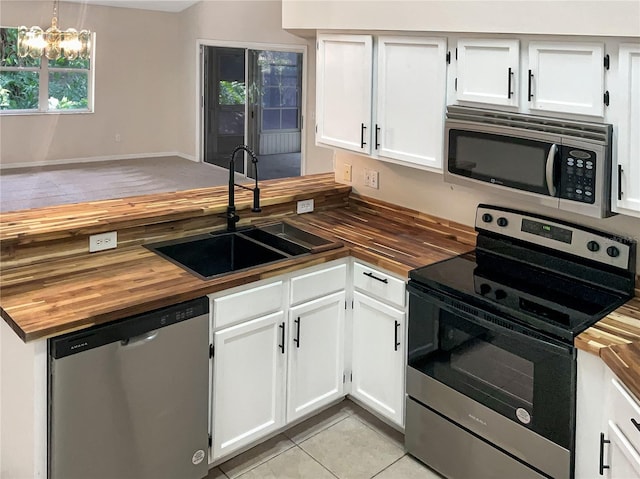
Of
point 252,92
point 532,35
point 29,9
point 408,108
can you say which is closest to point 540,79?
point 532,35

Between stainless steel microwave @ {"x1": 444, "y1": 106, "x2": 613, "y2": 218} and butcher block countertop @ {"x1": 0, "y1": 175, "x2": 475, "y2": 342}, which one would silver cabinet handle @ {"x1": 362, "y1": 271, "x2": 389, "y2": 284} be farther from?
stainless steel microwave @ {"x1": 444, "y1": 106, "x2": 613, "y2": 218}

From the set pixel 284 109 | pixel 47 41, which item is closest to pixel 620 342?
pixel 284 109

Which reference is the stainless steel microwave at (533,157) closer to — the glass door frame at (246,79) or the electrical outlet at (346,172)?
the electrical outlet at (346,172)

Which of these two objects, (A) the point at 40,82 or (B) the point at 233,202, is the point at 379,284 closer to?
(B) the point at 233,202

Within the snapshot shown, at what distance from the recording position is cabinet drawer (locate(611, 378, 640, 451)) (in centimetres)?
162

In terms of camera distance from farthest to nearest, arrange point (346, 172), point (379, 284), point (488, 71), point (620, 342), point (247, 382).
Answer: point (346, 172), point (379, 284), point (247, 382), point (488, 71), point (620, 342)

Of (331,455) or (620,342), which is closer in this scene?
(620,342)

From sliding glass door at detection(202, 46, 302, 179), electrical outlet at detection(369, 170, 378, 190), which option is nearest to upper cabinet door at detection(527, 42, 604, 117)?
electrical outlet at detection(369, 170, 378, 190)

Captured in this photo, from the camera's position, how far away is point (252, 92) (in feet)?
27.0

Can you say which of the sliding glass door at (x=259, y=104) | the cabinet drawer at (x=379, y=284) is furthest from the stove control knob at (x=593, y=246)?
the sliding glass door at (x=259, y=104)

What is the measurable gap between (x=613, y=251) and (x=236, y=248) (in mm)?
1600

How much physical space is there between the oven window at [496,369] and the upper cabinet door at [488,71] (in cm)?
91

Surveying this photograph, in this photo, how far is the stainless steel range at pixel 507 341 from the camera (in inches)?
78.2

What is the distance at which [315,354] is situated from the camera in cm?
266
